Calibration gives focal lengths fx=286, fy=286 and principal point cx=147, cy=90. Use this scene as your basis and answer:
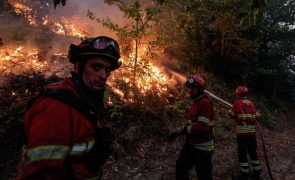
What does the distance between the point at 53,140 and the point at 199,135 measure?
3.85 meters

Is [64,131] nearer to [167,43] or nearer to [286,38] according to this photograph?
[167,43]

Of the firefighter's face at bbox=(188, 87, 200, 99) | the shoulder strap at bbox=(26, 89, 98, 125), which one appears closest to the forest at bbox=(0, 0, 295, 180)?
the shoulder strap at bbox=(26, 89, 98, 125)

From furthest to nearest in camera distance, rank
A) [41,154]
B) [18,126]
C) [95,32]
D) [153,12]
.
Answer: [95,32], [153,12], [18,126], [41,154]

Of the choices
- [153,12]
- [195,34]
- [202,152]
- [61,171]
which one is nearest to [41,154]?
[61,171]

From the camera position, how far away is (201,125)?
5223mm

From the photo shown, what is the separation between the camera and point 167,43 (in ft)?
31.8

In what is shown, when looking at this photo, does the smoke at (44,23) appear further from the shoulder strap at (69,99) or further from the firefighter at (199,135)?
the shoulder strap at (69,99)

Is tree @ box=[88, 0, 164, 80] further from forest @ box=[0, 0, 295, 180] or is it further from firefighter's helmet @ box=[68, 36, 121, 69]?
firefighter's helmet @ box=[68, 36, 121, 69]

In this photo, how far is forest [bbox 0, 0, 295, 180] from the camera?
7.64 meters

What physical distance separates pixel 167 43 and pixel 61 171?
8.13m

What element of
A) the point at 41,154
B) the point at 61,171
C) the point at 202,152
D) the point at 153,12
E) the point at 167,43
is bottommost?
the point at 202,152

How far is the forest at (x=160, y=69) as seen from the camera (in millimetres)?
7643

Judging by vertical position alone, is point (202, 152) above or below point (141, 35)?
below

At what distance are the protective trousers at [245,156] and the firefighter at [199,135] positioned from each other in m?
2.10
